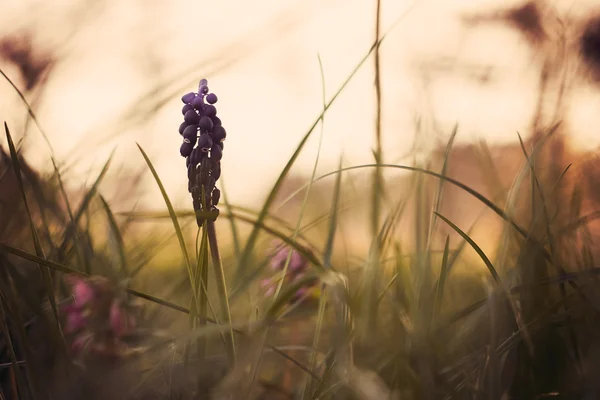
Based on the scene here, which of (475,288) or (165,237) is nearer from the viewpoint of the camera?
(165,237)

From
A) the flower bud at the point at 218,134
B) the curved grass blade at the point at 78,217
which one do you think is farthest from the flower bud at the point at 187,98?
the curved grass blade at the point at 78,217

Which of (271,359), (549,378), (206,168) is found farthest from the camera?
Answer: (206,168)

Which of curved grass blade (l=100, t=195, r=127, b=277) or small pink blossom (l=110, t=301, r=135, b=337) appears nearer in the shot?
small pink blossom (l=110, t=301, r=135, b=337)

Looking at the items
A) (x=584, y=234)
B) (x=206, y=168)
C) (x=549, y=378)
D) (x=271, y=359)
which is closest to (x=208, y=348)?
(x=271, y=359)

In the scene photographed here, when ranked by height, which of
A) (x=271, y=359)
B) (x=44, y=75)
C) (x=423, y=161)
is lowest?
(x=271, y=359)

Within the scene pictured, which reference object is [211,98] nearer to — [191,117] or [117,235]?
[191,117]

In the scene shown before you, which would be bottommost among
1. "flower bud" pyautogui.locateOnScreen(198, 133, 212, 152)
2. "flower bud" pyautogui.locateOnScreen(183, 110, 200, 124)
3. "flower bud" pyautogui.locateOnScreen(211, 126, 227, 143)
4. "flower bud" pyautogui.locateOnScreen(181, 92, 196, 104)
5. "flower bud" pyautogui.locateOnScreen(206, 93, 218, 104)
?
"flower bud" pyautogui.locateOnScreen(198, 133, 212, 152)

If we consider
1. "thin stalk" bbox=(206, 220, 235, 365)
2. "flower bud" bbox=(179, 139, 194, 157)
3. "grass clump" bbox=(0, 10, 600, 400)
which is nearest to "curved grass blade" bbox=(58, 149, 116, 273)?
"grass clump" bbox=(0, 10, 600, 400)

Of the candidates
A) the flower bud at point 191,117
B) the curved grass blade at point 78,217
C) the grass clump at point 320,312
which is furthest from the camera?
the flower bud at point 191,117

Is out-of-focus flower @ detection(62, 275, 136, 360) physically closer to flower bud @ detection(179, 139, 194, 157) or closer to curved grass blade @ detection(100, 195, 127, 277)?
curved grass blade @ detection(100, 195, 127, 277)

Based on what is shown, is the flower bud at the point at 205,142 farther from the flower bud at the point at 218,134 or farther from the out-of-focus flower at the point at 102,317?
the out-of-focus flower at the point at 102,317

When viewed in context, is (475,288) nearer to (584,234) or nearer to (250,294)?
(584,234)
